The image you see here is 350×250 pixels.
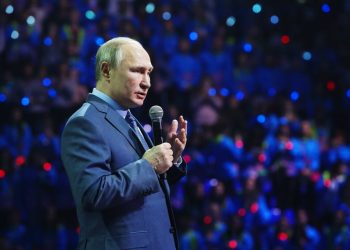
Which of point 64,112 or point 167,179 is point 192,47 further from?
point 167,179

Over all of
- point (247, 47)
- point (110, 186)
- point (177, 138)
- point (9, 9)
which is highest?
point (9, 9)

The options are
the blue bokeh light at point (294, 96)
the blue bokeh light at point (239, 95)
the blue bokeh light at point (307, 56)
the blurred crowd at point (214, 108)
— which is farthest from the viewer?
the blue bokeh light at point (307, 56)

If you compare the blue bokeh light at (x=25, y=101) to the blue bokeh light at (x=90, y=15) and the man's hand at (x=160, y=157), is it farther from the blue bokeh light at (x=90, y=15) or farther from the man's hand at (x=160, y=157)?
the man's hand at (x=160, y=157)

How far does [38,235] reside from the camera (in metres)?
6.72

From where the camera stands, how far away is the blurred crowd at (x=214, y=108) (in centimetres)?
679

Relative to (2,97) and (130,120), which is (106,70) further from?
(2,97)

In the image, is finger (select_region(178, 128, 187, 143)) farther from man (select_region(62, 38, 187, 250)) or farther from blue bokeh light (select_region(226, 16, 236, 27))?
blue bokeh light (select_region(226, 16, 236, 27))

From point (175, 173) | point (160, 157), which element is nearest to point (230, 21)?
point (175, 173)

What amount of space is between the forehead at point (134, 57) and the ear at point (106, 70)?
0.21 feet

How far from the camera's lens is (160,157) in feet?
7.55

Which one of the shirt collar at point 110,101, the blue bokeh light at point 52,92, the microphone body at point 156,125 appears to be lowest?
the microphone body at point 156,125

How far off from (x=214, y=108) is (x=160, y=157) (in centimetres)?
556

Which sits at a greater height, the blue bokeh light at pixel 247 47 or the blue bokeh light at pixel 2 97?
the blue bokeh light at pixel 247 47

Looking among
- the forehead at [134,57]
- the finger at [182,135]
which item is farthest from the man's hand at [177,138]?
the forehead at [134,57]
